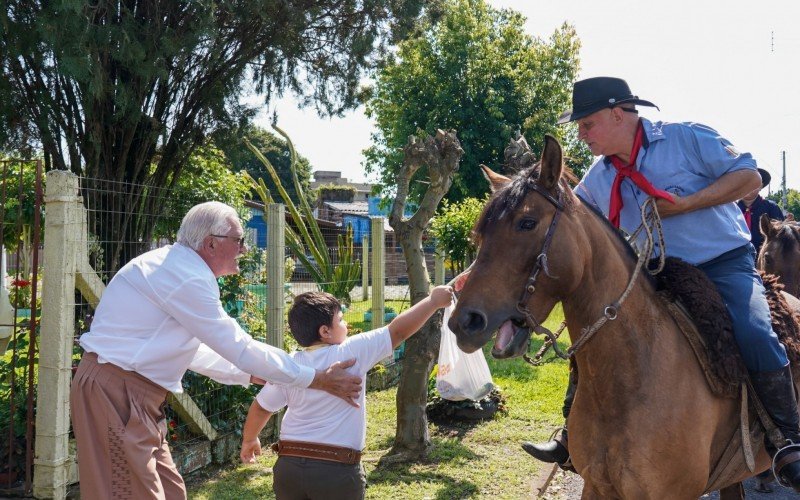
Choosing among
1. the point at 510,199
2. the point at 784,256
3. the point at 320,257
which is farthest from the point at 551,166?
the point at 320,257

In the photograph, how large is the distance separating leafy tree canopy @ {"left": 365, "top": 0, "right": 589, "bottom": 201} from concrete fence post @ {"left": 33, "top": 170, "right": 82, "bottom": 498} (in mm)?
20828

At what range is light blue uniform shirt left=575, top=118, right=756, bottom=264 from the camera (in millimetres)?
3539

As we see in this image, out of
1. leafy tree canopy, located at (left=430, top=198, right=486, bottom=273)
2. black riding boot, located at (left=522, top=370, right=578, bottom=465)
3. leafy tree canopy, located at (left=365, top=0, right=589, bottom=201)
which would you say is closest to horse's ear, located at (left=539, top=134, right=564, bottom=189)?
black riding boot, located at (left=522, top=370, right=578, bottom=465)

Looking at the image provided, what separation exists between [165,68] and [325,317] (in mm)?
4245

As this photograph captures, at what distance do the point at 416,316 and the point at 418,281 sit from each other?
3371mm

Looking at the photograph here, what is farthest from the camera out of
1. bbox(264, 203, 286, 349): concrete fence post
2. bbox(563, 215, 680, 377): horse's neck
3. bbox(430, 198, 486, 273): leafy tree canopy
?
bbox(430, 198, 486, 273): leafy tree canopy

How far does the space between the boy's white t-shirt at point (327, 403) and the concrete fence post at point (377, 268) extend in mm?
6909

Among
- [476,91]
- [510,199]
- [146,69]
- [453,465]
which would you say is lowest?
[453,465]

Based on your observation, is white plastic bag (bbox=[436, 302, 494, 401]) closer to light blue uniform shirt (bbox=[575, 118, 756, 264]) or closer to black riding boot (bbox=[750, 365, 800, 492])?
light blue uniform shirt (bbox=[575, 118, 756, 264])

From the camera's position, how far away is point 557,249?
9.46 ft

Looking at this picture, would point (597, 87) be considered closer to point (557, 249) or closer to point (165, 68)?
point (557, 249)

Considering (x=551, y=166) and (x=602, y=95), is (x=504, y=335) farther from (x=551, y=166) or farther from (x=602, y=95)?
(x=602, y=95)

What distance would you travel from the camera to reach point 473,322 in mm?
2680

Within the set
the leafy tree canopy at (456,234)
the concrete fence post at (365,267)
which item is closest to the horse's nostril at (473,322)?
the concrete fence post at (365,267)
